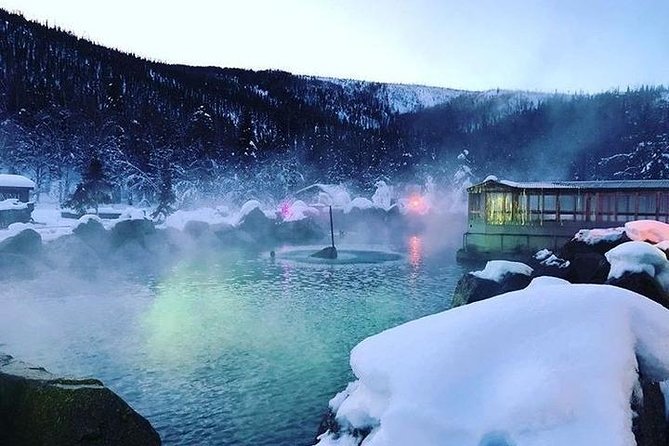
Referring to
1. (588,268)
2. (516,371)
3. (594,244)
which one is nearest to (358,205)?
(594,244)

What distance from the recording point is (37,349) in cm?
1443

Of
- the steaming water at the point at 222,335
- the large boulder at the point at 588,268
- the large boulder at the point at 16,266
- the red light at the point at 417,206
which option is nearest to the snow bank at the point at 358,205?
the red light at the point at 417,206

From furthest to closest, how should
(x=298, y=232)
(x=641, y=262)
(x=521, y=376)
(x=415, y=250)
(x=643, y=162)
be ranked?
(x=643, y=162)
(x=298, y=232)
(x=415, y=250)
(x=641, y=262)
(x=521, y=376)

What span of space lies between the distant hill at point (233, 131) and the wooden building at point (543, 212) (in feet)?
125

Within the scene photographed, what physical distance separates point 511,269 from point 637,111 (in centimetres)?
10128

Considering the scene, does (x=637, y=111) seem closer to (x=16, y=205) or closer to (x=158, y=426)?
(x=16, y=205)

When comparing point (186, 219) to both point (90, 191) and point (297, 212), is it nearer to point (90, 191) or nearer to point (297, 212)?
point (90, 191)

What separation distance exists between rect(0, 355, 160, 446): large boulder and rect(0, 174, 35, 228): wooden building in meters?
32.8

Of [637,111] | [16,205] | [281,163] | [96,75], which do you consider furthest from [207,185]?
[637,111]

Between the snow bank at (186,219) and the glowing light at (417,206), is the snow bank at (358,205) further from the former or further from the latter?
the snow bank at (186,219)

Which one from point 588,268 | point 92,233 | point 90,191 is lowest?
point 92,233

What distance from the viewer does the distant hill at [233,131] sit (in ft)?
203

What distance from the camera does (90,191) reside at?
148ft

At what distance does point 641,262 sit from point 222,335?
1138 centimetres
